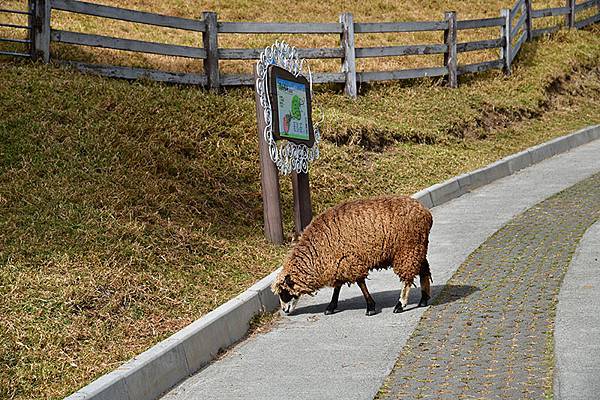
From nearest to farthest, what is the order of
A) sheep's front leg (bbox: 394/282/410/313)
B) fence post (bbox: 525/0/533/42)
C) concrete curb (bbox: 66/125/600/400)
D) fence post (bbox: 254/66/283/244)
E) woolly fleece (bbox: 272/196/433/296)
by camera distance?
concrete curb (bbox: 66/125/600/400) < woolly fleece (bbox: 272/196/433/296) < sheep's front leg (bbox: 394/282/410/313) < fence post (bbox: 254/66/283/244) < fence post (bbox: 525/0/533/42)

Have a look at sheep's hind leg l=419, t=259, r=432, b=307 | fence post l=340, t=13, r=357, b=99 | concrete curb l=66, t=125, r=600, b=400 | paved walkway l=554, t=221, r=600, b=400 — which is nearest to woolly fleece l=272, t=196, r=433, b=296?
sheep's hind leg l=419, t=259, r=432, b=307

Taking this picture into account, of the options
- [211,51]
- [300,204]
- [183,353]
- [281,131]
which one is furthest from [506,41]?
[183,353]

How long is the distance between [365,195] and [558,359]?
21.1ft

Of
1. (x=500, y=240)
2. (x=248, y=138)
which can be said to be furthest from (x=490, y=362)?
(x=248, y=138)

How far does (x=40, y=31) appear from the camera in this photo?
43.9 ft

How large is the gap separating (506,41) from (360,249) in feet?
42.5

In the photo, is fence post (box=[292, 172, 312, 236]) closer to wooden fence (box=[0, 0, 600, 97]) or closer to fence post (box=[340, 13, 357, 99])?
wooden fence (box=[0, 0, 600, 97])

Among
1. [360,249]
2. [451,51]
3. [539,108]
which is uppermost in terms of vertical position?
[451,51]

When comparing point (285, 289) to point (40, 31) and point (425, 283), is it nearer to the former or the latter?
point (425, 283)

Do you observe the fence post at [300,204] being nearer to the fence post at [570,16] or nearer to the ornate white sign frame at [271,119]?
the ornate white sign frame at [271,119]

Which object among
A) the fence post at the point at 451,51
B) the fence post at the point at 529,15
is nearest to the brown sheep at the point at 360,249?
the fence post at the point at 451,51

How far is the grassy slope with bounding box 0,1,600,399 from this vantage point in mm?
7344

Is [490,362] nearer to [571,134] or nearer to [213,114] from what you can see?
[213,114]

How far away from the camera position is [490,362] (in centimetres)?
661
